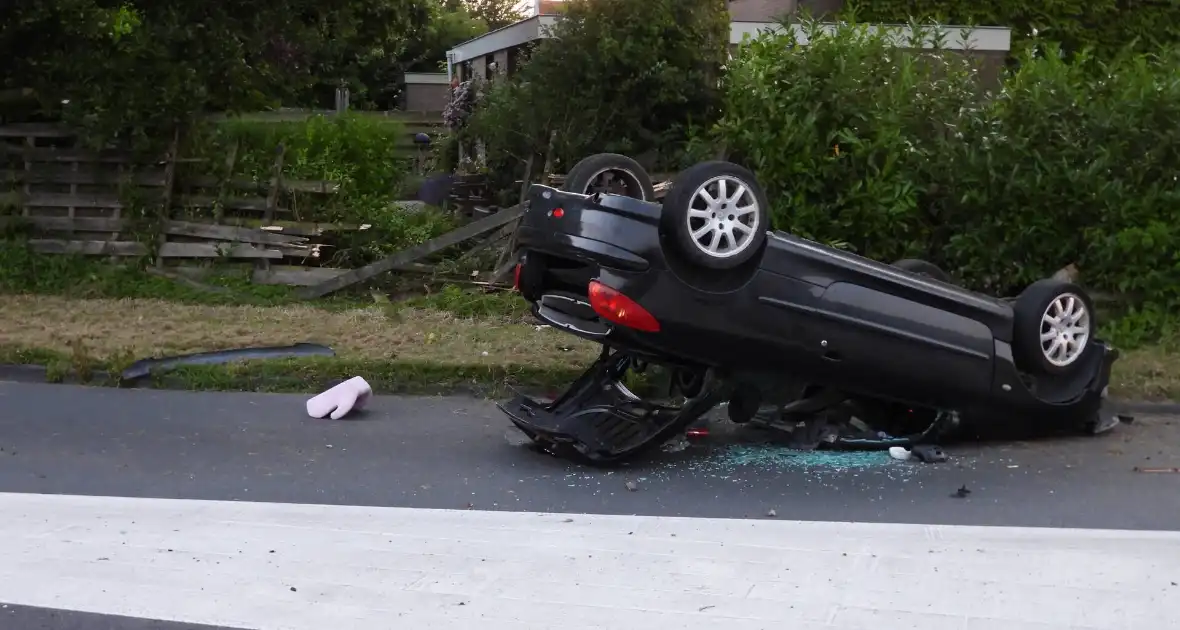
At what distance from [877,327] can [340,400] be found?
12.1 feet

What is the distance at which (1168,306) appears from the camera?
10.5m

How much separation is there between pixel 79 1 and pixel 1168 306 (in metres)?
10.3

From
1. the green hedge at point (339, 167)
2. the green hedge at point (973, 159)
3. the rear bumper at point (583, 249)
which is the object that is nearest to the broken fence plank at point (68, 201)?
the green hedge at point (339, 167)

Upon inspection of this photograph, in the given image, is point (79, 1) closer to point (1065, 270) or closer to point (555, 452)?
point (555, 452)

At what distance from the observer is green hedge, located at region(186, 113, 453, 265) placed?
1388 cm

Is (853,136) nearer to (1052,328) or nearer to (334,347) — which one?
(1052,328)

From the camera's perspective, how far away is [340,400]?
8.65 meters

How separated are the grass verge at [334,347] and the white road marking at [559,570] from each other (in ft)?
10.3

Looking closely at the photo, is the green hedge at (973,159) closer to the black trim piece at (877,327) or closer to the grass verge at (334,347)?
the grass verge at (334,347)

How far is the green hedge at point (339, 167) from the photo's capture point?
45.5ft

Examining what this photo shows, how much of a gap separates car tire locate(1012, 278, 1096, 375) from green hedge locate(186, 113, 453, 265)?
7.74 m

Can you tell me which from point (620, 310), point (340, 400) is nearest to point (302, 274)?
point (340, 400)

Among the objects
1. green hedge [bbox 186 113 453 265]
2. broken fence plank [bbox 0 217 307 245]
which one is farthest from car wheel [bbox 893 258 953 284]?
broken fence plank [bbox 0 217 307 245]

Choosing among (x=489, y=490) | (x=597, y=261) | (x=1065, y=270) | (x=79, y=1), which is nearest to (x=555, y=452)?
(x=489, y=490)
